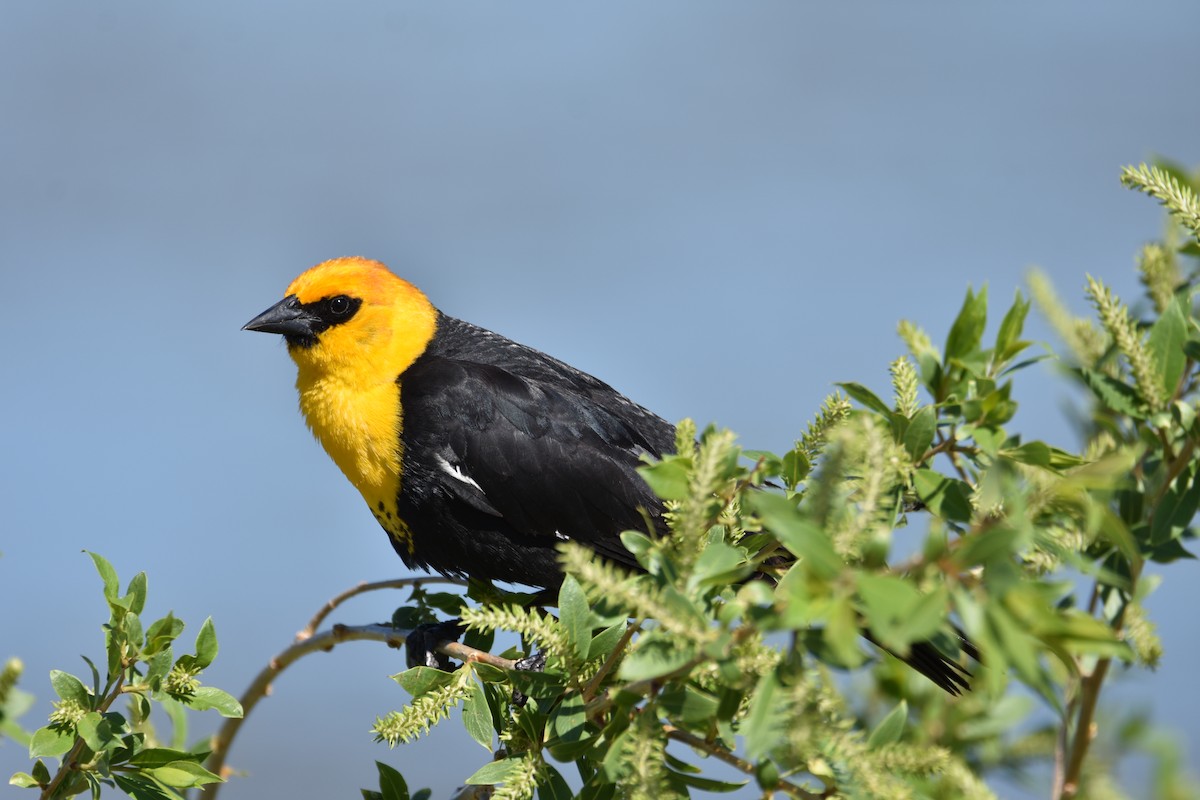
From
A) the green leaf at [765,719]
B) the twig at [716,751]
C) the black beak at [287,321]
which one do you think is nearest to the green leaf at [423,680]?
the twig at [716,751]

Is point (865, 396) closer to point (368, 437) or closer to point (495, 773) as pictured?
point (495, 773)

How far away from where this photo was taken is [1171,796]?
4.60ft

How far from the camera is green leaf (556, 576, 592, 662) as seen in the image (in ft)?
5.54

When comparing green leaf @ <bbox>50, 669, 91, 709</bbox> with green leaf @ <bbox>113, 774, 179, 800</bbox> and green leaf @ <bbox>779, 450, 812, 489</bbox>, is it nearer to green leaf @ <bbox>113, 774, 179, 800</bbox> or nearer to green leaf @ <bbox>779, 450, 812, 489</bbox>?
green leaf @ <bbox>113, 774, 179, 800</bbox>

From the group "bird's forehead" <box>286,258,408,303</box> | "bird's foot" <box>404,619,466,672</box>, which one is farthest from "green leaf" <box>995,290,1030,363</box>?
"bird's forehead" <box>286,258,408,303</box>

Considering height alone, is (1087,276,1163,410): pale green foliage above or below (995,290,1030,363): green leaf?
below

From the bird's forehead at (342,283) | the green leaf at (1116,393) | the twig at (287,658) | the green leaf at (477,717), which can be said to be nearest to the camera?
the green leaf at (1116,393)

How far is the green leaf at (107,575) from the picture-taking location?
77.5 inches

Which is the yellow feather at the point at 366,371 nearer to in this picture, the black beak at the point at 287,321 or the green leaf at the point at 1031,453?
the black beak at the point at 287,321

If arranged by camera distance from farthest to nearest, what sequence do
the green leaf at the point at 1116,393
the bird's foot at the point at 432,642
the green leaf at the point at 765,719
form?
the bird's foot at the point at 432,642, the green leaf at the point at 1116,393, the green leaf at the point at 765,719

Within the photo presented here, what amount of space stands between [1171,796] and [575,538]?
2.10 m

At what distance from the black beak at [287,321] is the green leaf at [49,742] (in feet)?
6.97

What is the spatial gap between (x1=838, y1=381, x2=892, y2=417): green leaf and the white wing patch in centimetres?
191

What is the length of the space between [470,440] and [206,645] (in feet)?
5.06
